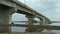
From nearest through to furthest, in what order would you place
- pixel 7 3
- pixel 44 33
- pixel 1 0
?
pixel 44 33, pixel 1 0, pixel 7 3

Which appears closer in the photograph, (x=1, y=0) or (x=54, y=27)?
(x=54, y=27)

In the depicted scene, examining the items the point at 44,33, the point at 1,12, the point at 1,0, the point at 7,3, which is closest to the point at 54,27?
the point at 44,33

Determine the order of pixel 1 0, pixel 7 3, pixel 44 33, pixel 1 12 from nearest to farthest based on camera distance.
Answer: pixel 44 33
pixel 1 0
pixel 7 3
pixel 1 12

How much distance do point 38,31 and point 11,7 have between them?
77.5 feet

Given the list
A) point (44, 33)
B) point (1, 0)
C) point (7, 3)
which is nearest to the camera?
point (44, 33)

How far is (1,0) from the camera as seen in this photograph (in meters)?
25.8

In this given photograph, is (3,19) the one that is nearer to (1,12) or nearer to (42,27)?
(1,12)

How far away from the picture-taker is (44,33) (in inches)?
292

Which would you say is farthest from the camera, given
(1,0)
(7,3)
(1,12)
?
(1,12)

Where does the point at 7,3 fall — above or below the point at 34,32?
above

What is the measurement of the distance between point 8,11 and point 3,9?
1055mm

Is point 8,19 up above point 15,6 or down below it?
below

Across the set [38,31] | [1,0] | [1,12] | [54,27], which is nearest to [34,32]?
[38,31]

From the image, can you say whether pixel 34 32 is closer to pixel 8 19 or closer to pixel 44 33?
pixel 44 33
